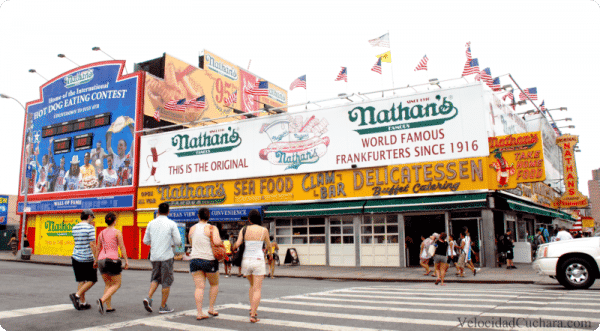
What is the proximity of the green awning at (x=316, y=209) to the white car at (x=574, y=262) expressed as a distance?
11.1 meters

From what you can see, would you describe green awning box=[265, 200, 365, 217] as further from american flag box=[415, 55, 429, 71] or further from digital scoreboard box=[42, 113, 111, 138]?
digital scoreboard box=[42, 113, 111, 138]

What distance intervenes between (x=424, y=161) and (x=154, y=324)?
17.1 meters

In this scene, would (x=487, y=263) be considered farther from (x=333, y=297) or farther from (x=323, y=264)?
(x=333, y=297)

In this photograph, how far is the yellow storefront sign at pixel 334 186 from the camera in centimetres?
2055

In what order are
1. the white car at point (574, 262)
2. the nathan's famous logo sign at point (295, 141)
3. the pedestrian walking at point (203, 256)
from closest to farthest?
the pedestrian walking at point (203, 256)
the white car at point (574, 262)
the nathan's famous logo sign at point (295, 141)

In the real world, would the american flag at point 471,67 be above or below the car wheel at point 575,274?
above

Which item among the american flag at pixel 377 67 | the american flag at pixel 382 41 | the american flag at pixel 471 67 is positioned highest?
the american flag at pixel 382 41

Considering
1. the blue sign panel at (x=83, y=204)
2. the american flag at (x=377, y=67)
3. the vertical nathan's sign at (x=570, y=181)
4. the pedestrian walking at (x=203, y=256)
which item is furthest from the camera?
the blue sign panel at (x=83, y=204)

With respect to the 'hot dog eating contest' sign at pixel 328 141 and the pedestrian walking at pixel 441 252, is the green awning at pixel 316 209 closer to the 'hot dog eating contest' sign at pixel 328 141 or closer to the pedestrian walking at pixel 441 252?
the 'hot dog eating contest' sign at pixel 328 141

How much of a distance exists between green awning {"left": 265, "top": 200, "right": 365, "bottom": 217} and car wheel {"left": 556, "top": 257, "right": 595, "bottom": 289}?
37.1 feet

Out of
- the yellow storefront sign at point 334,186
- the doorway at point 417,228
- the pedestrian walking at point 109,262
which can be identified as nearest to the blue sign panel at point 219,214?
the yellow storefront sign at point 334,186

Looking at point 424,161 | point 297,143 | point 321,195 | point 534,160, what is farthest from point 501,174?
point 297,143

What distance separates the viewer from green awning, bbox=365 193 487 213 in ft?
64.2

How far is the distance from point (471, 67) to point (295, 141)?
9.75 meters
